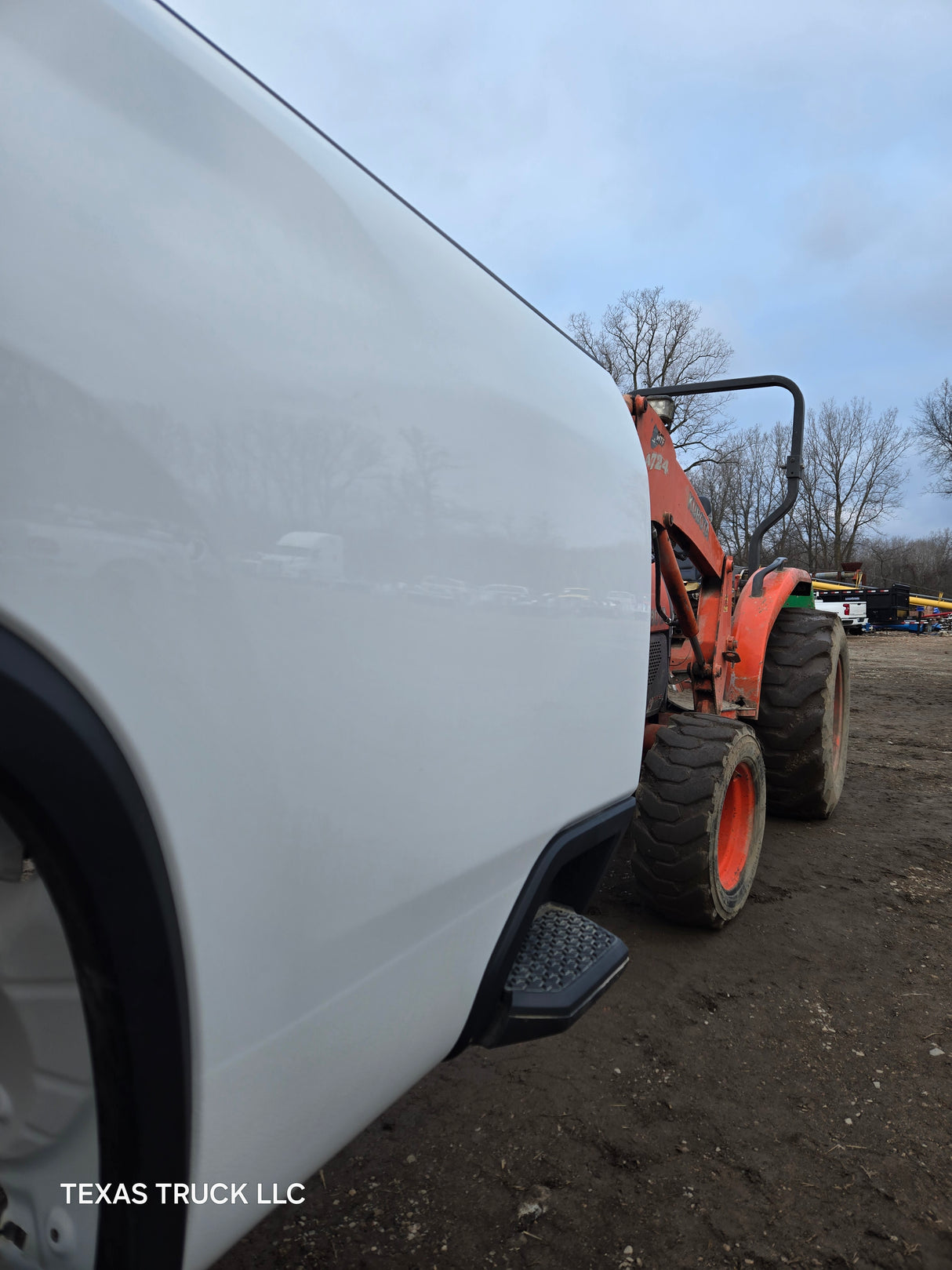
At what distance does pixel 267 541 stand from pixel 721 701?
364 centimetres

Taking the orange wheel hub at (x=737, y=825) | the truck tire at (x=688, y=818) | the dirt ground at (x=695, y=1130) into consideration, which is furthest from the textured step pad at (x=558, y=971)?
the orange wheel hub at (x=737, y=825)

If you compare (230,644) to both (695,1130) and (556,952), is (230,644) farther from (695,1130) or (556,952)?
(695,1130)

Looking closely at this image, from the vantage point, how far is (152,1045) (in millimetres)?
763

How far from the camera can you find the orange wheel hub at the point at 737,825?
341 centimetres

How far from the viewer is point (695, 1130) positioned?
2053mm

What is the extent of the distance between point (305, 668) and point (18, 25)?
Result: 644 mm

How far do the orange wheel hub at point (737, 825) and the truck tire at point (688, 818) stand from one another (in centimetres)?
11

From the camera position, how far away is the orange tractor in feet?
9.74

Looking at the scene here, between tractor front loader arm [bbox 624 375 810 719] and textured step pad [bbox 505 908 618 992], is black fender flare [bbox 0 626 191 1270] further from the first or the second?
tractor front loader arm [bbox 624 375 810 719]

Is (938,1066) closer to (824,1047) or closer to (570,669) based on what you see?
(824,1047)

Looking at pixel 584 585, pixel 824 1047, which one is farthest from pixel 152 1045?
pixel 824 1047

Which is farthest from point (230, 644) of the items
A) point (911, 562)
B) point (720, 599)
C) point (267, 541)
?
point (911, 562)

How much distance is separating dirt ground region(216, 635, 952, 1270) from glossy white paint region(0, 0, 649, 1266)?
2.70ft

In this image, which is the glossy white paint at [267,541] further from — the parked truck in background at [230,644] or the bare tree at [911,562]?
the bare tree at [911,562]
